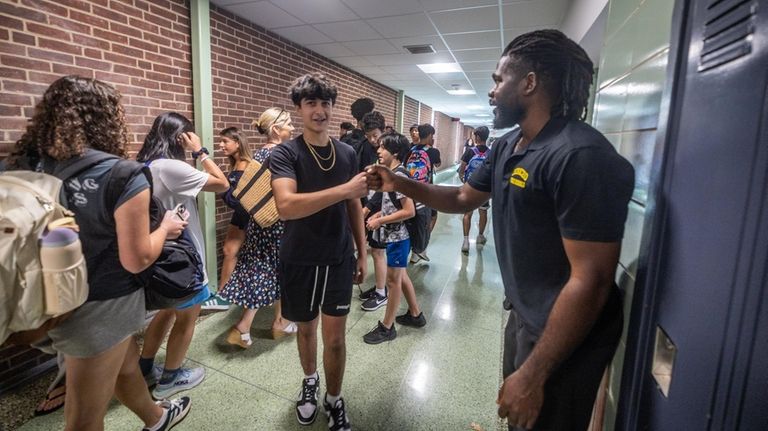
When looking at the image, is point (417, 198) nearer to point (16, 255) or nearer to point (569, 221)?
point (569, 221)

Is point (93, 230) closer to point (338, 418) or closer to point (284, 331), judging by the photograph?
point (338, 418)

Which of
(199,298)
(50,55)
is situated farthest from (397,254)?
(50,55)

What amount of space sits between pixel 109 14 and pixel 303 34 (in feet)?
6.86

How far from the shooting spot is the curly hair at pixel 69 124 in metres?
1.16

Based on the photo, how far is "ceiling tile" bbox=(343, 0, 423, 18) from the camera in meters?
3.23

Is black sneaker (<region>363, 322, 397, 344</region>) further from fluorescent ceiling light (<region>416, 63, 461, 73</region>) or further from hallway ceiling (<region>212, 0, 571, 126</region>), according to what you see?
fluorescent ceiling light (<region>416, 63, 461, 73</region>)

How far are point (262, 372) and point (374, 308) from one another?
1.18 meters

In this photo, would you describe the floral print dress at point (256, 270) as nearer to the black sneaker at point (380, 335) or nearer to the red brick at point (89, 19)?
the black sneaker at point (380, 335)

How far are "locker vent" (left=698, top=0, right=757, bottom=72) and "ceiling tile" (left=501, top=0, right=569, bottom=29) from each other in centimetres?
307

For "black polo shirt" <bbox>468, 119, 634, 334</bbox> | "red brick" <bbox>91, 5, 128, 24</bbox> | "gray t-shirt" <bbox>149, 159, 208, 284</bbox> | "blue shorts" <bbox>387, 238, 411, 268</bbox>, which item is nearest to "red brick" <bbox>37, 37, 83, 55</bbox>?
"red brick" <bbox>91, 5, 128, 24</bbox>

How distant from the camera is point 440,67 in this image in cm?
593

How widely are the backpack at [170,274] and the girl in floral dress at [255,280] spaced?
37.2 inches

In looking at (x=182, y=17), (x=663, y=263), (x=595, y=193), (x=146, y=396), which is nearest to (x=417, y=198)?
(x=595, y=193)

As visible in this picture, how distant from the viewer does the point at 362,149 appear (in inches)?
133
